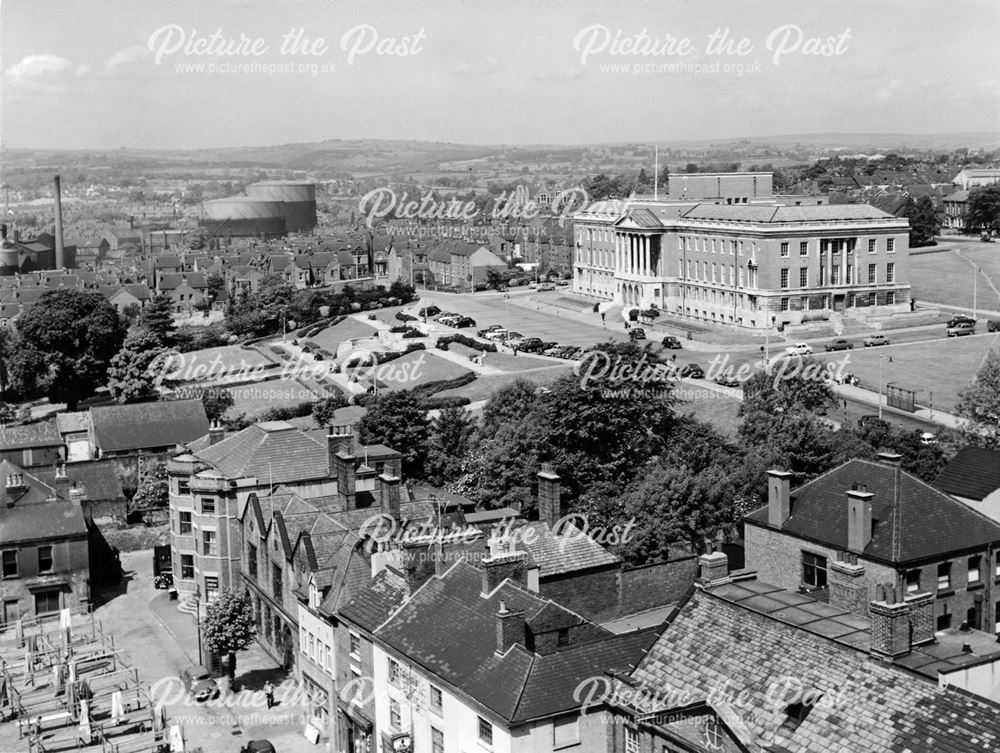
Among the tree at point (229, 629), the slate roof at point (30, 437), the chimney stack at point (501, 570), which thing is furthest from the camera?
the slate roof at point (30, 437)

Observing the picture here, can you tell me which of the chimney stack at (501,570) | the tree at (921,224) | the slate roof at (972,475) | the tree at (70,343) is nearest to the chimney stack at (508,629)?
the chimney stack at (501,570)

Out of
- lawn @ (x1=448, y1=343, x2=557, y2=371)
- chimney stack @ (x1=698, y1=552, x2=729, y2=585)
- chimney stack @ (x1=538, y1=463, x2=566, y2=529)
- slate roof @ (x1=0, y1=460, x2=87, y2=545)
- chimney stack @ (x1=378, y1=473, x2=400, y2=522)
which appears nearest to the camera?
chimney stack @ (x1=698, y1=552, x2=729, y2=585)

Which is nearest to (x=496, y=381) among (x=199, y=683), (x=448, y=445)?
(x=448, y=445)

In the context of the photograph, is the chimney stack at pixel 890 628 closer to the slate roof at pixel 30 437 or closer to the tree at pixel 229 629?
the tree at pixel 229 629

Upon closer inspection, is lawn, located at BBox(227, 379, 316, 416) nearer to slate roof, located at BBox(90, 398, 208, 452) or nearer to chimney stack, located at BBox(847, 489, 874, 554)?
slate roof, located at BBox(90, 398, 208, 452)

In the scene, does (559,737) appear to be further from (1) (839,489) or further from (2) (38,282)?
(2) (38,282)

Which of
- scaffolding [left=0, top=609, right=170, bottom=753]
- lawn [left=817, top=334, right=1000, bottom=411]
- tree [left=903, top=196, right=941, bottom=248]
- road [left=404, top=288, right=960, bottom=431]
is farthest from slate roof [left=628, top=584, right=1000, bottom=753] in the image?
tree [left=903, top=196, right=941, bottom=248]
